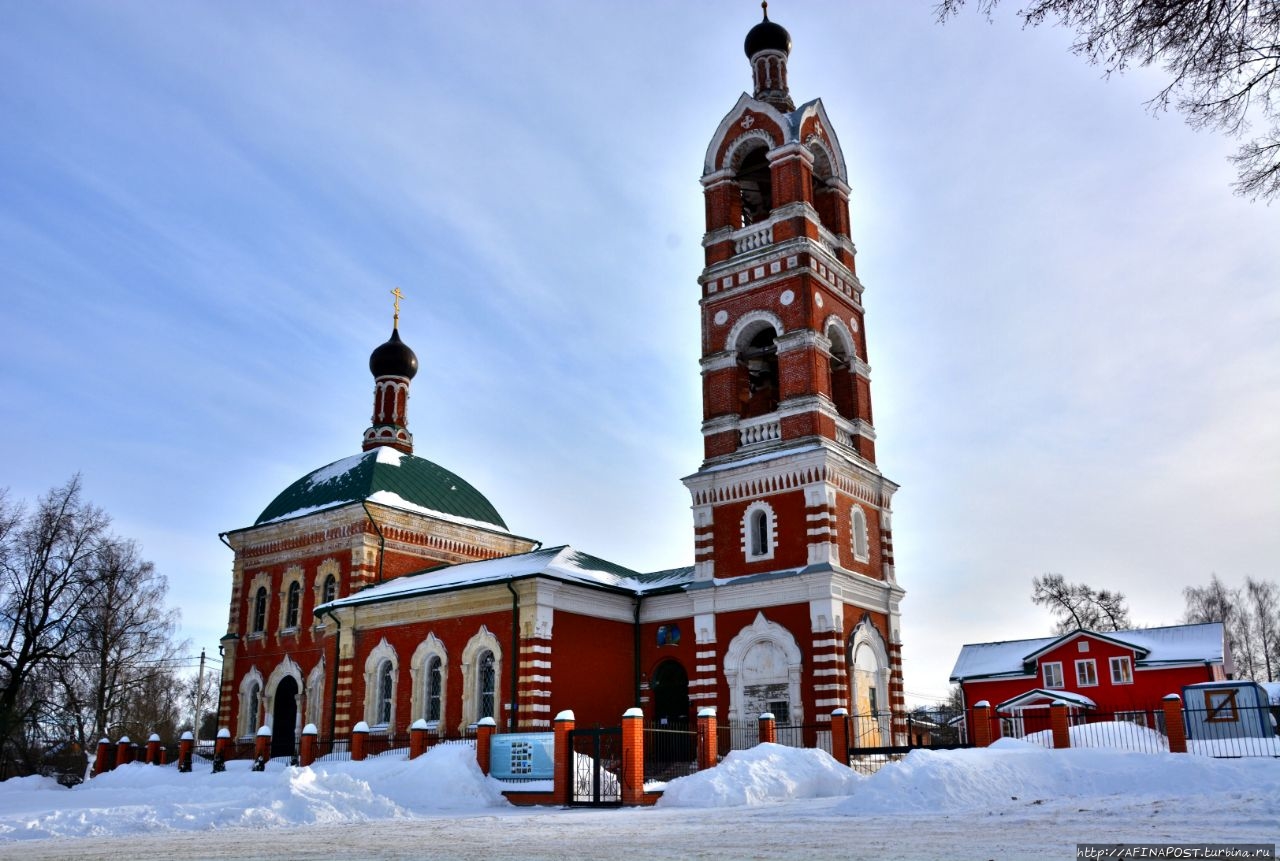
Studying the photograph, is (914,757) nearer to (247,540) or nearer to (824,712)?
(824,712)

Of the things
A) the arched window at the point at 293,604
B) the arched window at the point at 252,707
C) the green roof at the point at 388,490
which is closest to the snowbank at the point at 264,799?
the arched window at the point at 252,707

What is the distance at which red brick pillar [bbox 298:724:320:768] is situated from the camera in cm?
2416

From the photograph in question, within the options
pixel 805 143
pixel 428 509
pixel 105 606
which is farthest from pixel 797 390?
pixel 105 606

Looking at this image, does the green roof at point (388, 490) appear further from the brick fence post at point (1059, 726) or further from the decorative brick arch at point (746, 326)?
the brick fence post at point (1059, 726)

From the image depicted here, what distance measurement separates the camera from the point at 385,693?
1107 inches

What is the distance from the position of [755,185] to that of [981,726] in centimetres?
1732

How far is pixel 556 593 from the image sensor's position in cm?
2509

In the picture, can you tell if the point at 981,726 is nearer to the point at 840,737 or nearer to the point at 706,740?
the point at 840,737

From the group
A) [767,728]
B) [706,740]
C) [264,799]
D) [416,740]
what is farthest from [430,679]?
[264,799]

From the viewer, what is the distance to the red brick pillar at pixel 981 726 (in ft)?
68.3

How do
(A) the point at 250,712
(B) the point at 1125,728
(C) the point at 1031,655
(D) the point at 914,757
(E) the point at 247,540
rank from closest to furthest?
(D) the point at 914,757
(B) the point at 1125,728
(A) the point at 250,712
(E) the point at 247,540
(C) the point at 1031,655

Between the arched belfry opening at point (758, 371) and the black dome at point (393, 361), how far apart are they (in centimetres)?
1574

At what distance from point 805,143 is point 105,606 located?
2761 centimetres

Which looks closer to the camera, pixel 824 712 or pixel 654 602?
pixel 824 712
